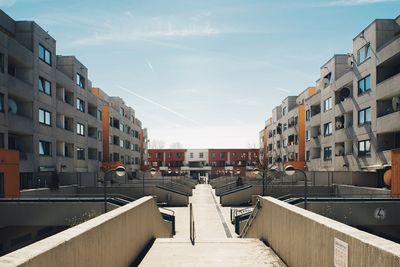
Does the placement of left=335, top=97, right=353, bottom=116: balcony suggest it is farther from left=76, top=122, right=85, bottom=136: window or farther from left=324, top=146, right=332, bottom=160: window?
left=76, top=122, right=85, bottom=136: window

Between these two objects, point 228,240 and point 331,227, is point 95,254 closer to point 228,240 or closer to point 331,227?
point 331,227

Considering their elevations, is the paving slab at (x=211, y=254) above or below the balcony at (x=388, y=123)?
below

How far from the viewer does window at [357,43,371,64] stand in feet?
112

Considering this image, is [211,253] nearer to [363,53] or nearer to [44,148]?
[363,53]

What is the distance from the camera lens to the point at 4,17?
33.2 metres

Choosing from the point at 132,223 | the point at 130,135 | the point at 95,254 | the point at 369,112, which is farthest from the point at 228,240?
the point at 130,135

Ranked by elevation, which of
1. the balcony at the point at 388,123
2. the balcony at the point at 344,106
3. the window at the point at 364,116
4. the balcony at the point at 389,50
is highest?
the balcony at the point at 389,50

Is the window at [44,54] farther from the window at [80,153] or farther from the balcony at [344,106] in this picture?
the balcony at [344,106]

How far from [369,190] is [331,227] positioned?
85.9 ft

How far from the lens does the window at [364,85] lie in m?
34.4

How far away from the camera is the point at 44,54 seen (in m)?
37.5

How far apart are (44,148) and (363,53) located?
32.5 meters

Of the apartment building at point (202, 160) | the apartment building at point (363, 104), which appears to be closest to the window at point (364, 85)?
the apartment building at point (363, 104)

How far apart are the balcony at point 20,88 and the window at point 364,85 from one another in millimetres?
30920
